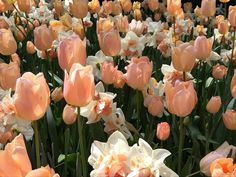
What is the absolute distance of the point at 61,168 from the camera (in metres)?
1.96

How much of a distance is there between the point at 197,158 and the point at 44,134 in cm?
58

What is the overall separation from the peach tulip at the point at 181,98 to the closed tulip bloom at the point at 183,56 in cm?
43

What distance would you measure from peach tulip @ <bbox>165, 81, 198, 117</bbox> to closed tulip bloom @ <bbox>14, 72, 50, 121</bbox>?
15.8 inches

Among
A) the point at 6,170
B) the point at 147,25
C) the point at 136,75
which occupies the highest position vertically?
the point at 6,170

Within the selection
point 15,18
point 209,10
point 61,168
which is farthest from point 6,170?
point 15,18

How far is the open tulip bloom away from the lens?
1365 millimetres

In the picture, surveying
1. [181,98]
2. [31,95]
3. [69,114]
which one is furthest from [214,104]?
[31,95]

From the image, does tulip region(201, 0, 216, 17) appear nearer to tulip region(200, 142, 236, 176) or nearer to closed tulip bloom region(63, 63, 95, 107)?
tulip region(200, 142, 236, 176)

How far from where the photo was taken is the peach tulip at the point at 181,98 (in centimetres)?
160

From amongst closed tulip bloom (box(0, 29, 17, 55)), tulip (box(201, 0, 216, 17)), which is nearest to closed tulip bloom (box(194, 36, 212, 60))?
closed tulip bloom (box(0, 29, 17, 55))

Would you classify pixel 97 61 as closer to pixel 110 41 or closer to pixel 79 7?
pixel 110 41

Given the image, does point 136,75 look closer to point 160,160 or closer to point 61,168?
point 61,168

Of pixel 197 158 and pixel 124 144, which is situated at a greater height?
pixel 124 144

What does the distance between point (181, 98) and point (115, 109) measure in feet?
1.33
